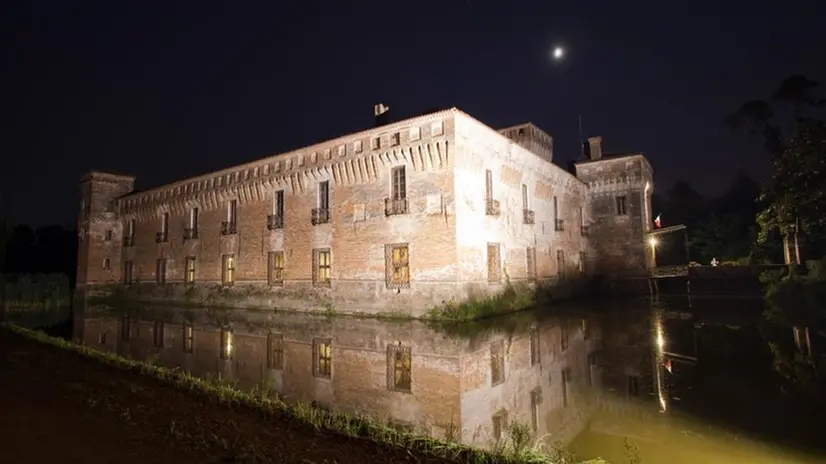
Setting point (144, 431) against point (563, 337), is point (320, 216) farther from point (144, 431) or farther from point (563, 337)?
point (144, 431)

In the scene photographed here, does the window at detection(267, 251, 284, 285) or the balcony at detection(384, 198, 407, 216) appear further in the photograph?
the window at detection(267, 251, 284, 285)

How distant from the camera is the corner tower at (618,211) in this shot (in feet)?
91.2

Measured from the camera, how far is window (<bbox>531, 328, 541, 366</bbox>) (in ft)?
→ 29.9

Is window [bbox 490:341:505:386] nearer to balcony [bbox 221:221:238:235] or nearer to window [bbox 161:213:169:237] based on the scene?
balcony [bbox 221:221:238:235]

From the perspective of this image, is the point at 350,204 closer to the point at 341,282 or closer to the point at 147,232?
the point at 341,282

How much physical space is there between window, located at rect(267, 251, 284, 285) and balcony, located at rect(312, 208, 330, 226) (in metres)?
2.90

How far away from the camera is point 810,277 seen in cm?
1744

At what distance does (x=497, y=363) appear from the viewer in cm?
890

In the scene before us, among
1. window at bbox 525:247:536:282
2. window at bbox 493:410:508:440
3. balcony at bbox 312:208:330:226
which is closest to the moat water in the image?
window at bbox 493:410:508:440

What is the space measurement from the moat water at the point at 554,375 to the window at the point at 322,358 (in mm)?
42

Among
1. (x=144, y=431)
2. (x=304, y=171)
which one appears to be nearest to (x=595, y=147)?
(x=304, y=171)

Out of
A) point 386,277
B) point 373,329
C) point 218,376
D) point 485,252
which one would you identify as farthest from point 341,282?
point 218,376

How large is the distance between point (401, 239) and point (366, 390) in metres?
10.3

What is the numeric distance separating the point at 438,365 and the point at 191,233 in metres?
22.7
